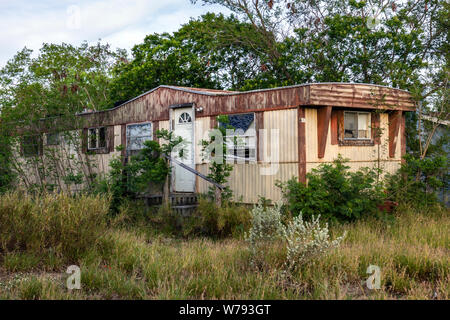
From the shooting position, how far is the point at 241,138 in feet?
37.0

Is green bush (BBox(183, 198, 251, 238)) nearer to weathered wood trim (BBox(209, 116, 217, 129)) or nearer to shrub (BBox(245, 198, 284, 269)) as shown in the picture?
weathered wood trim (BBox(209, 116, 217, 129))

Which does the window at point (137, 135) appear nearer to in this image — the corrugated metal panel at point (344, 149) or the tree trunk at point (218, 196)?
the tree trunk at point (218, 196)

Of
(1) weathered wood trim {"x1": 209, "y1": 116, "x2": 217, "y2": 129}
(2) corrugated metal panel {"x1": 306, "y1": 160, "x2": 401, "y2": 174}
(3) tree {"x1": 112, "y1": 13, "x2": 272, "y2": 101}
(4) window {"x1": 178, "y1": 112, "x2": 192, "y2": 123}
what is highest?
(3) tree {"x1": 112, "y1": 13, "x2": 272, "y2": 101}

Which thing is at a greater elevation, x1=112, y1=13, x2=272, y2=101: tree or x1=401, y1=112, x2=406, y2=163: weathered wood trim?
x1=112, y1=13, x2=272, y2=101: tree

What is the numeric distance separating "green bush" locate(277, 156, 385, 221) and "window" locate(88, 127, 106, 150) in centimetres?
762

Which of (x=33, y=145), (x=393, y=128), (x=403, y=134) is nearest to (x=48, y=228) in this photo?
(x=393, y=128)

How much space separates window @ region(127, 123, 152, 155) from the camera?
44.8ft

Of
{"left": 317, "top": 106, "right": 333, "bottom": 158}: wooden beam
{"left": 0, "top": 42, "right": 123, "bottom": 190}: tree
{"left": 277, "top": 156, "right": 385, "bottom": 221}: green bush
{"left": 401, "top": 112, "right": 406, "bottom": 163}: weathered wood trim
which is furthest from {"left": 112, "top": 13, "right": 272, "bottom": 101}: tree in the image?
{"left": 277, "top": 156, "right": 385, "bottom": 221}: green bush

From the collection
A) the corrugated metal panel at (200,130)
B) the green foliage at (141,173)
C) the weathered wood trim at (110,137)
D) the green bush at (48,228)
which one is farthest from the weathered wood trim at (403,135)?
the green bush at (48,228)

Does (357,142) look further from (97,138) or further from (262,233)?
(97,138)

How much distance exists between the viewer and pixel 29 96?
14742mm

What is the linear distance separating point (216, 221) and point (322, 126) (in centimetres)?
326

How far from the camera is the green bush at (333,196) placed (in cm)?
943

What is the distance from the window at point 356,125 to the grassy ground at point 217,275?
15.5 ft
